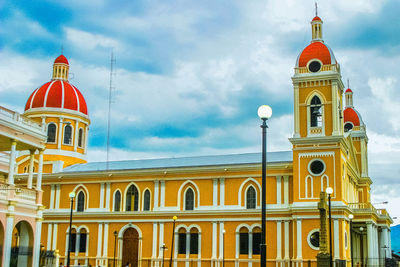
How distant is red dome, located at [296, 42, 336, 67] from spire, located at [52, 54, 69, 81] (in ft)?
94.8

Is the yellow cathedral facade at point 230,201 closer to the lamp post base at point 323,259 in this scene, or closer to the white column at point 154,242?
the white column at point 154,242

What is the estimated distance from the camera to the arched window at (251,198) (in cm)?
4734

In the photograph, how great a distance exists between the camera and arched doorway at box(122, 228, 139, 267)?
50.1 m

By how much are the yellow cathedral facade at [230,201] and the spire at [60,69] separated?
9.45 metres

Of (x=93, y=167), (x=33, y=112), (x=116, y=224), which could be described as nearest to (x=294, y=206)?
(x=116, y=224)

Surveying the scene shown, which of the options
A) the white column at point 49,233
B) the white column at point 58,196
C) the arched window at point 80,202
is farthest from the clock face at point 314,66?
the white column at point 49,233

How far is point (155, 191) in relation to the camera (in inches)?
1996

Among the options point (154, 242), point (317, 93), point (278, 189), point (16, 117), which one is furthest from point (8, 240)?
point (317, 93)

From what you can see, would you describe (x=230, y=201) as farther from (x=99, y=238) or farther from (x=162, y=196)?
(x=99, y=238)

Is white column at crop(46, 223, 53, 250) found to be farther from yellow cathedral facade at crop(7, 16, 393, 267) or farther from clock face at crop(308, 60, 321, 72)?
clock face at crop(308, 60, 321, 72)

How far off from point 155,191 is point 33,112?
18.4m

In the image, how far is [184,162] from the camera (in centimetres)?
5256

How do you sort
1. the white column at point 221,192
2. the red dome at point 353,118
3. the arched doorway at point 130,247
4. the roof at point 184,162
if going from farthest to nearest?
the red dome at point 353,118, the arched doorway at point 130,247, the roof at point 184,162, the white column at point 221,192

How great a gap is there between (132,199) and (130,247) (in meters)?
4.35
